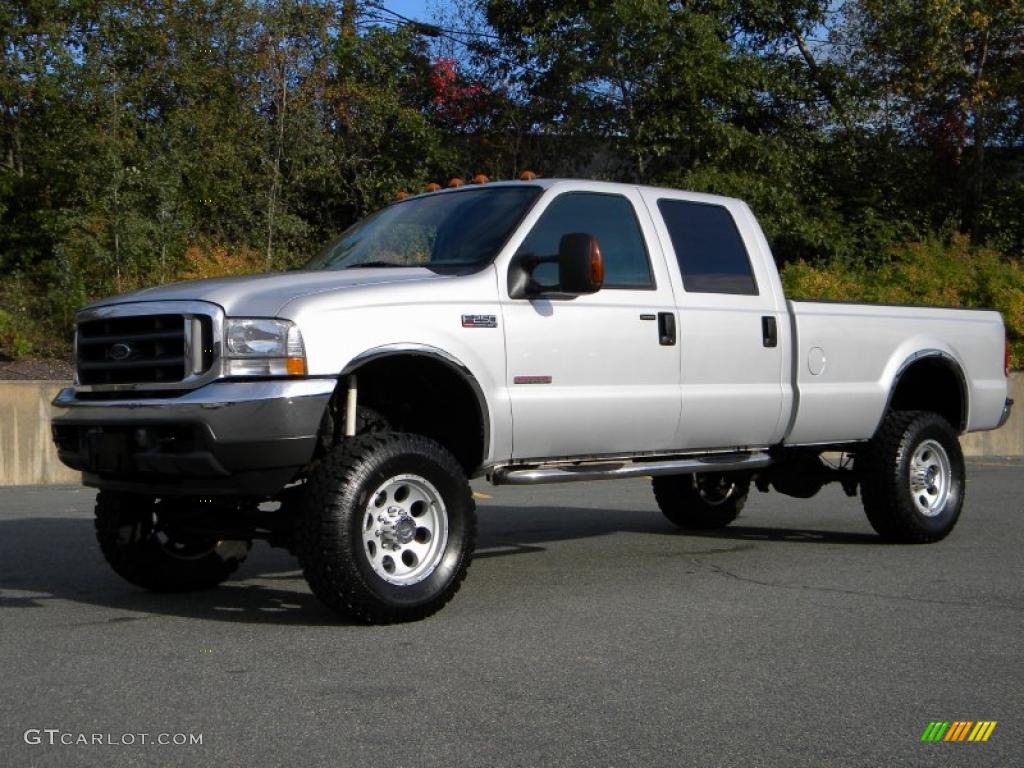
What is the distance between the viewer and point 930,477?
9.44m

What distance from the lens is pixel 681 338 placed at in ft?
25.7

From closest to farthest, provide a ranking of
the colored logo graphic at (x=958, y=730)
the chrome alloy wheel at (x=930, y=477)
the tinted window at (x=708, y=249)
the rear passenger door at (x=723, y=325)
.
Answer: the colored logo graphic at (x=958, y=730) < the rear passenger door at (x=723, y=325) < the tinted window at (x=708, y=249) < the chrome alloy wheel at (x=930, y=477)

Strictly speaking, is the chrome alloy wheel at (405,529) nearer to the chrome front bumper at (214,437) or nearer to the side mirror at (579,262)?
the chrome front bumper at (214,437)

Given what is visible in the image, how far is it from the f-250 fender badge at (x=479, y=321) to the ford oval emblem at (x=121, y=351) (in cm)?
160

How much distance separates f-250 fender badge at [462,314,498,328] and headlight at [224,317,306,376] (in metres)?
0.96

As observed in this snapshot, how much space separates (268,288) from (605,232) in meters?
2.20

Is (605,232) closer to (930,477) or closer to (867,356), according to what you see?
(867,356)

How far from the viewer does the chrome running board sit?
704cm

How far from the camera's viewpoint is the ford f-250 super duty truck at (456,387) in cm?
616

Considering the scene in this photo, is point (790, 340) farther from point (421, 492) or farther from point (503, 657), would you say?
point (503, 657)

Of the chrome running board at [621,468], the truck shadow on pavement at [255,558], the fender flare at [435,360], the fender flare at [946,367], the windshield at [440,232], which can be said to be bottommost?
the truck shadow on pavement at [255,558]

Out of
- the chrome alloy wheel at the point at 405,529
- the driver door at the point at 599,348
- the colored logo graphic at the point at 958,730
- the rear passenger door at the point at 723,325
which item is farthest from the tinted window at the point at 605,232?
the colored logo graphic at the point at 958,730

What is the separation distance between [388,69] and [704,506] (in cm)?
1627

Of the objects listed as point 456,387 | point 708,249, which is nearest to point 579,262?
point 456,387
